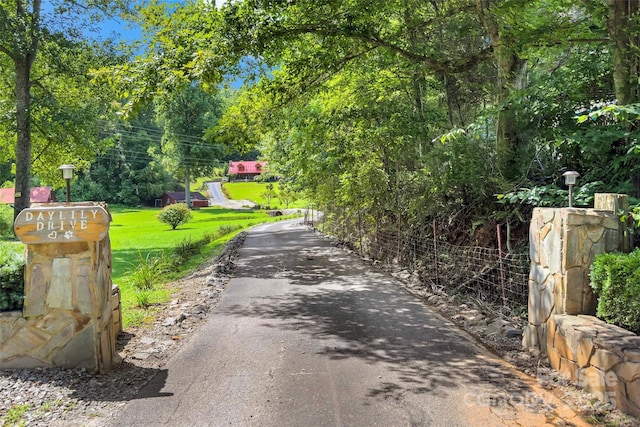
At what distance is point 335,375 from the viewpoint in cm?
454

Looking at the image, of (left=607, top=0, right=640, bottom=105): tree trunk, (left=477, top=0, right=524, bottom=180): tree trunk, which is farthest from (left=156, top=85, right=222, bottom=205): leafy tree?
(left=607, top=0, right=640, bottom=105): tree trunk

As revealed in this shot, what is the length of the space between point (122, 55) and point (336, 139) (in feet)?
30.4

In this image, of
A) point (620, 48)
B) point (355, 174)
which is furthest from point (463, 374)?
point (355, 174)

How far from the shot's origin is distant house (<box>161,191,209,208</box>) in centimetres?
6756

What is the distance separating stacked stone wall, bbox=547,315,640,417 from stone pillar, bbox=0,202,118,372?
433 centimetres

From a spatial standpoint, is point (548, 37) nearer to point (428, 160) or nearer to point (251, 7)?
point (428, 160)

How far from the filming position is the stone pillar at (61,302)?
441 cm

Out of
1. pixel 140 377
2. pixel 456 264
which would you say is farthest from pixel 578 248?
pixel 140 377

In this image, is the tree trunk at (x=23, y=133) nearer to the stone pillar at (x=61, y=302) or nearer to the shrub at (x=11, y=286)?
the shrub at (x=11, y=286)

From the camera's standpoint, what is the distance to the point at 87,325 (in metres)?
4.46

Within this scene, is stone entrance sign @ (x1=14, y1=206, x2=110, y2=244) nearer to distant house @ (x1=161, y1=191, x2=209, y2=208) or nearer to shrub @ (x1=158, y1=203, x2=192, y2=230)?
shrub @ (x1=158, y1=203, x2=192, y2=230)

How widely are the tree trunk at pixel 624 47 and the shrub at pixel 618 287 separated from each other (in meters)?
2.51

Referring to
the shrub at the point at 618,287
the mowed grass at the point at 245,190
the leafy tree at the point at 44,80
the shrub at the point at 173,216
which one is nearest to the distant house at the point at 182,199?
the mowed grass at the point at 245,190

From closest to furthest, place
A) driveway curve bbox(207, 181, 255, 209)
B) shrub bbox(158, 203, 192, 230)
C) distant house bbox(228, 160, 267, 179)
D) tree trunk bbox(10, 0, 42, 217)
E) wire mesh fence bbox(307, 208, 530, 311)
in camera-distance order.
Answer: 1. wire mesh fence bbox(307, 208, 530, 311)
2. tree trunk bbox(10, 0, 42, 217)
3. shrub bbox(158, 203, 192, 230)
4. driveway curve bbox(207, 181, 255, 209)
5. distant house bbox(228, 160, 267, 179)
